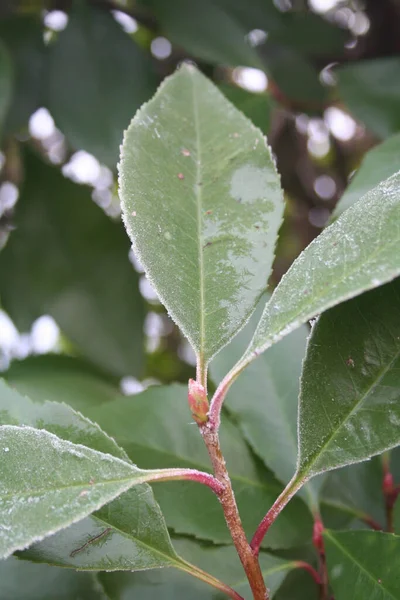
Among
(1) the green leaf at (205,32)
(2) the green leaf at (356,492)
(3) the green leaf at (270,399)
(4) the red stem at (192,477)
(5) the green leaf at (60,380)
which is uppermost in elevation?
(1) the green leaf at (205,32)

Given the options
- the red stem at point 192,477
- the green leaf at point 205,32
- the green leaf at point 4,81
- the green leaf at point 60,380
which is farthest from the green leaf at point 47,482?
the green leaf at point 205,32

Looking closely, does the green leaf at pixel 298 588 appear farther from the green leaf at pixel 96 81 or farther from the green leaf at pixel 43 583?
the green leaf at pixel 96 81

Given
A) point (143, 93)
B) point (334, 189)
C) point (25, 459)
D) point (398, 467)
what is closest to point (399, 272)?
point (25, 459)

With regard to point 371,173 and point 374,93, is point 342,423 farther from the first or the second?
point 374,93

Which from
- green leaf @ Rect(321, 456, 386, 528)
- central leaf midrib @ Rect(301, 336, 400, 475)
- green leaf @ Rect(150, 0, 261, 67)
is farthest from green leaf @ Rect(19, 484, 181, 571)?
green leaf @ Rect(150, 0, 261, 67)

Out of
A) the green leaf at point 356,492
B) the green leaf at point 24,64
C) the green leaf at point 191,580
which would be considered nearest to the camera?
the green leaf at point 191,580

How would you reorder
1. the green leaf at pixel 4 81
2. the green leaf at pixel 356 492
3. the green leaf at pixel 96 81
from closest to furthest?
the green leaf at pixel 356 492, the green leaf at pixel 4 81, the green leaf at pixel 96 81
